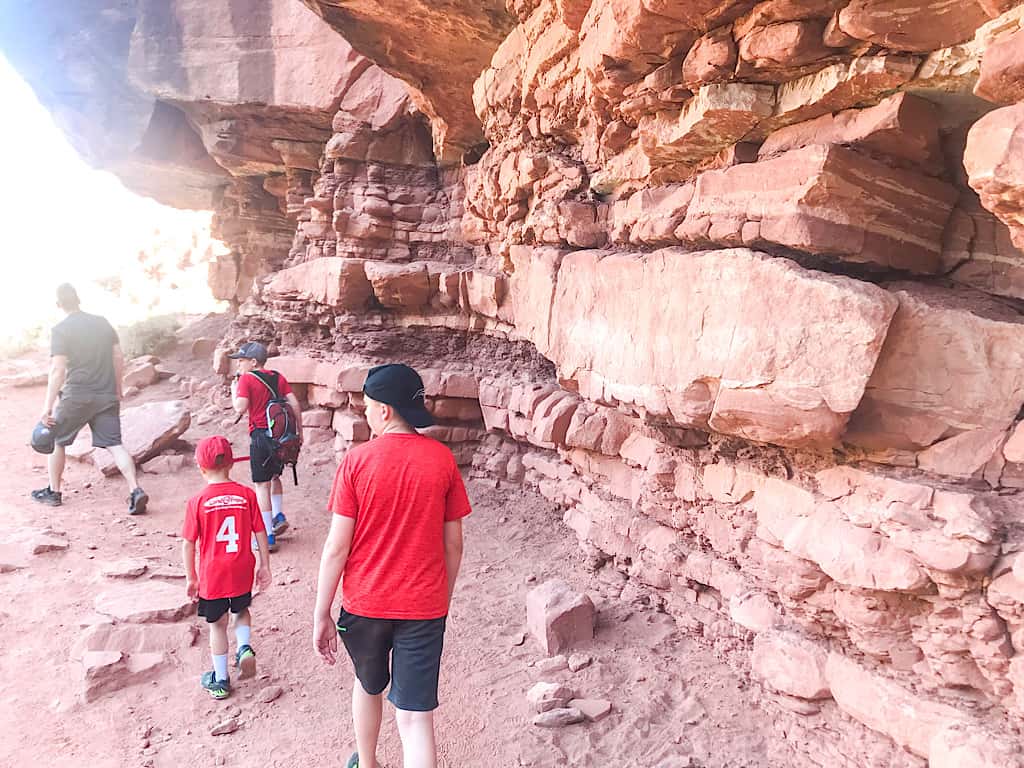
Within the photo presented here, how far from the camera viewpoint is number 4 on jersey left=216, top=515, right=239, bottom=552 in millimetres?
3262

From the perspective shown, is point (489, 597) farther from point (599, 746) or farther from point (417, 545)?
point (417, 545)

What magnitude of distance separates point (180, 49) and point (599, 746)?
10376 millimetres

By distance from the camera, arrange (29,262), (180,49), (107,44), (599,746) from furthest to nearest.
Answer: (29,262), (107,44), (180,49), (599,746)

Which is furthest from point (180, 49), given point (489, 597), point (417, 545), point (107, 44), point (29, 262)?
point (29, 262)

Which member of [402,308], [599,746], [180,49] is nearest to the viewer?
[599,746]

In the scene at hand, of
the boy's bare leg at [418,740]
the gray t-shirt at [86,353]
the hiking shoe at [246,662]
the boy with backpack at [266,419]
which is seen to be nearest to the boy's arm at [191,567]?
the hiking shoe at [246,662]

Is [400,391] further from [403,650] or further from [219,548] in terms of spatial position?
[219,548]

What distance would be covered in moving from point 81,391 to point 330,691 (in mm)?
3858

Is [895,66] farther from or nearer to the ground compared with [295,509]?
farther from the ground

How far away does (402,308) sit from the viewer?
726 cm

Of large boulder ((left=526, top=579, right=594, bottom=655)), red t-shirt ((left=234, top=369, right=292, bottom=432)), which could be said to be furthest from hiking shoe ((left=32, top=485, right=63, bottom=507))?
large boulder ((left=526, top=579, right=594, bottom=655))

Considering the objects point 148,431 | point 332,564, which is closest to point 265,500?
point 148,431

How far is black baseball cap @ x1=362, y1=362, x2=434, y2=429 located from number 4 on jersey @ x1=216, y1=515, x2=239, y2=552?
1.38 meters

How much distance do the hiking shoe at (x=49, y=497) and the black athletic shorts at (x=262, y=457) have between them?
2078mm
